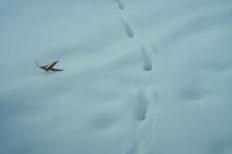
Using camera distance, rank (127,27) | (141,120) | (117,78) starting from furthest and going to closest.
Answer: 1. (127,27)
2. (117,78)
3. (141,120)

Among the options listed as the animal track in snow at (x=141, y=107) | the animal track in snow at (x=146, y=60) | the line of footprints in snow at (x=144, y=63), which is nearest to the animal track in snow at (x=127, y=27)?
the line of footprints in snow at (x=144, y=63)

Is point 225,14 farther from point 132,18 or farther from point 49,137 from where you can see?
point 49,137

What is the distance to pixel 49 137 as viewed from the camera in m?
1.55

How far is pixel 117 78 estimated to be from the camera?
181 cm

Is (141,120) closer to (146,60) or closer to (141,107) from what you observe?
(141,107)

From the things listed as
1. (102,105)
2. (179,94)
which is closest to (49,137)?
(102,105)

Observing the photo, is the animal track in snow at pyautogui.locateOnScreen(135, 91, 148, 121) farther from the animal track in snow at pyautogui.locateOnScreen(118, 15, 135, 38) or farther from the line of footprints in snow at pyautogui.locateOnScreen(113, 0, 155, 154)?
the animal track in snow at pyautogui.locateOnScreen(118, 15, 135, 38)

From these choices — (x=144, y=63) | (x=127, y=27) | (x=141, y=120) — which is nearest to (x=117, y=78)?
(x=144, y=63)

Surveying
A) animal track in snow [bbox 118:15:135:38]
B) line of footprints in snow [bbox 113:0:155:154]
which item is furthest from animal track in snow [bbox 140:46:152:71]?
animal track in snow [bbox 118:15:135:38]

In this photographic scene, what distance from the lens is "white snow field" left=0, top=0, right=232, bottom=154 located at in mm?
1502

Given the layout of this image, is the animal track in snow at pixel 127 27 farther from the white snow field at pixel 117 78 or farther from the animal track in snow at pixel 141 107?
the animal track in snow at pixel 141 107

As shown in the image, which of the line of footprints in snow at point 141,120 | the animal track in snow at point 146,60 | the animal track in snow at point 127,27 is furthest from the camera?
the animal track in snow at point 127,27

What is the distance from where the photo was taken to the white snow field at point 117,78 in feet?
4.93

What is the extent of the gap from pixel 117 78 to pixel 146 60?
23cm
